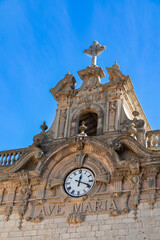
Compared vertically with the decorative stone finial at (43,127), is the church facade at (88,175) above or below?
below

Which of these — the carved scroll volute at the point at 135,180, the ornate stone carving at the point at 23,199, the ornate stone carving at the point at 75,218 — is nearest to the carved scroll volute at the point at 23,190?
the ornate stone carving at the point at 23,199

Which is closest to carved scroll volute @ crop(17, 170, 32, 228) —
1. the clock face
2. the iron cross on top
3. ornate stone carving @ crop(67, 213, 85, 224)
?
the clock face

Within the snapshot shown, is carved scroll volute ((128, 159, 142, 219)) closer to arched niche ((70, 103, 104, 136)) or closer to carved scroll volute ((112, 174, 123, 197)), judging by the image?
carved scroll volute ((112, 174, 123, 197))

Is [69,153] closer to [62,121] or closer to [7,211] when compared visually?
[62,121]

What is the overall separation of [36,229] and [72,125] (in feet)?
13.3

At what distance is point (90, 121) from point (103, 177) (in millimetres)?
3222

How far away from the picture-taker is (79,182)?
16.2 metres

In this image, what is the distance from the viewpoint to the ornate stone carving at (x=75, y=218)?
15258mm

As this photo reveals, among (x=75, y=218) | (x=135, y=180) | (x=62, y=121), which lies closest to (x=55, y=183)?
(x=75, y=218)

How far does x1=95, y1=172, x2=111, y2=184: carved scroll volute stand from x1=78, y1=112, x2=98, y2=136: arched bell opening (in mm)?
2676

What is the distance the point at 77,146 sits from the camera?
16641 mm

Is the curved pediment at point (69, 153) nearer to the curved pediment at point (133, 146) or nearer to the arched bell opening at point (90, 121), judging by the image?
the curved pediment at point (133, 146)

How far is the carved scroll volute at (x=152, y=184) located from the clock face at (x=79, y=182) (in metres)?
1.85

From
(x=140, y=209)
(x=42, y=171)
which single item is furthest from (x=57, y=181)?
(x=140, y=209)
